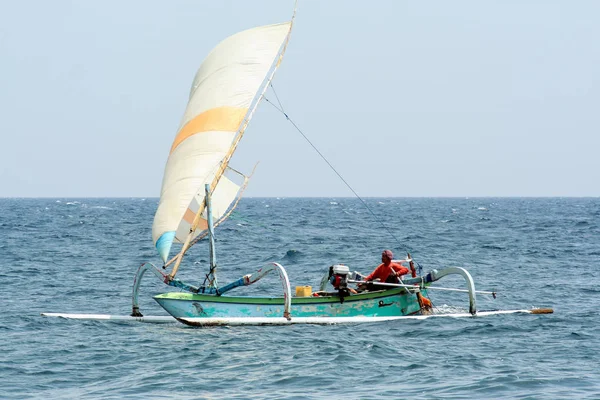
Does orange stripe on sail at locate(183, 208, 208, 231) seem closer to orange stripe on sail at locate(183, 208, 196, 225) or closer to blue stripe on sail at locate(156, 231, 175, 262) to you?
orange stripe on sail at locate(183, 208, 196, 225)

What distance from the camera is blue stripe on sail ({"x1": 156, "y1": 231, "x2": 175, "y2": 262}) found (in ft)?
68.1

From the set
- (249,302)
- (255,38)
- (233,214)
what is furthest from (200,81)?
(249,302)

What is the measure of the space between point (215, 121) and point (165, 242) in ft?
10.3

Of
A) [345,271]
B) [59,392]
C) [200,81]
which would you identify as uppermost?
[200,81]

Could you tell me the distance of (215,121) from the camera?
853 inches

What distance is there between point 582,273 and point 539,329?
42.5 feet

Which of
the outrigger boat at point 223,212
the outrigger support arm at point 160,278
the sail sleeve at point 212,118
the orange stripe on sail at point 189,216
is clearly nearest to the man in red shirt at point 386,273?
the outrigger boat at point 223,212

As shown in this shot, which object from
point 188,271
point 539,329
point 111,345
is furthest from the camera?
point 188,271

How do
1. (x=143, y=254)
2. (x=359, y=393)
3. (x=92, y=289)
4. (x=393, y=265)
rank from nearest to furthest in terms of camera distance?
(x=359, y=393) → (x=393, y=265) → (x=92, y=289) → (x=143, y=254)

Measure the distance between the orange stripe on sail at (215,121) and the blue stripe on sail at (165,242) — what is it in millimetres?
2388

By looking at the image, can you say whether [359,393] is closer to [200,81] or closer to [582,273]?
[200,81]

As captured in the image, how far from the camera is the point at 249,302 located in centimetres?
2066

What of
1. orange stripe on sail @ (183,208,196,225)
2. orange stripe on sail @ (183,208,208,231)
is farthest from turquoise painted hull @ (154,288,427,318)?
orange stripe on sail @ (183,208,196,225)

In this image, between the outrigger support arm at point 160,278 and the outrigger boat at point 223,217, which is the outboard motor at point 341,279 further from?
the outrigger support arm at point 160,278
